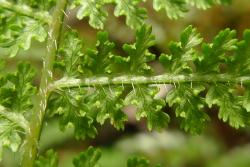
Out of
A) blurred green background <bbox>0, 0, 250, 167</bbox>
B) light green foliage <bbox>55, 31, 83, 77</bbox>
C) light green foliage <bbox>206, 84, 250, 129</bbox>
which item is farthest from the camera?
blurred green background <bbox>0, 0, 250, 167</bbox>

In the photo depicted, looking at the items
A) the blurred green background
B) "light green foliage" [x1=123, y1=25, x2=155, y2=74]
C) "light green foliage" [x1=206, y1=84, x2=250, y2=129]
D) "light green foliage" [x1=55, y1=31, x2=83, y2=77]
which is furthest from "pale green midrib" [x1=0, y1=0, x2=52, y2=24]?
the blurred green background

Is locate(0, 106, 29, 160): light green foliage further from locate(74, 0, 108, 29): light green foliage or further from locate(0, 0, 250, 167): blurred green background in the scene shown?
locate(0, 0, 250, 167): blurred green background

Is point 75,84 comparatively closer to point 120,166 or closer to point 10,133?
point 10,133

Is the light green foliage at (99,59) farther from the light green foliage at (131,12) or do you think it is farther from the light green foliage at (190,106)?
the light green foliage at (190,106)

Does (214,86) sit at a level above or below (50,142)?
above

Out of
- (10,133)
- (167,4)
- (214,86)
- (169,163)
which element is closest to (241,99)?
(214,86)
